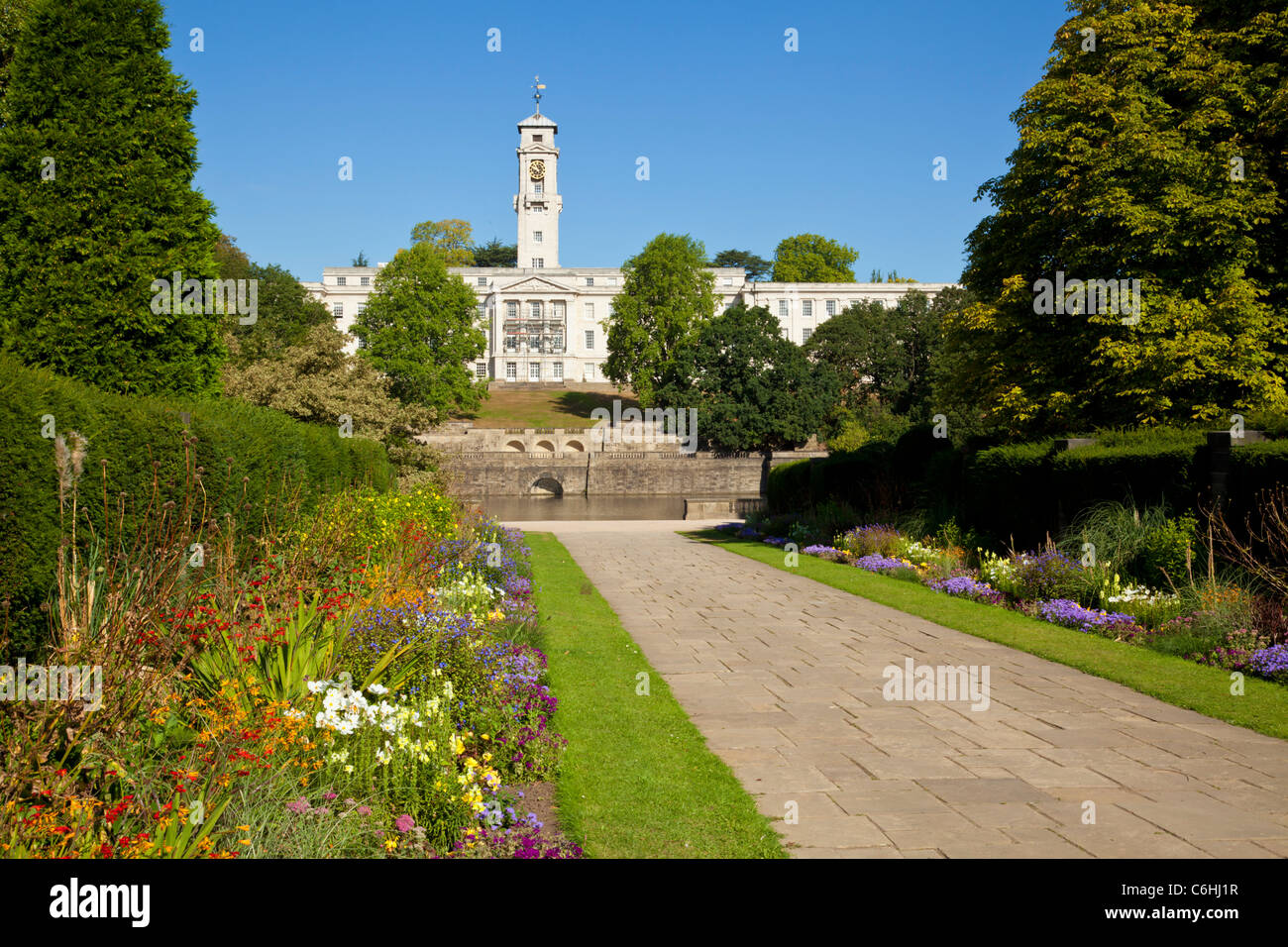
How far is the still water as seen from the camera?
1556 inches

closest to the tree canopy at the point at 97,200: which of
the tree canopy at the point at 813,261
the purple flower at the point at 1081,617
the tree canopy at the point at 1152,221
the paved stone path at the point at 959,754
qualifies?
the paved stone path at the point at 959,754

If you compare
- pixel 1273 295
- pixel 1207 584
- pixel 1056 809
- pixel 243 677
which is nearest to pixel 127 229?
pixel 243 677

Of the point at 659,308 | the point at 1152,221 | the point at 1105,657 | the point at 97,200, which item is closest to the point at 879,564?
the point at 1152,221

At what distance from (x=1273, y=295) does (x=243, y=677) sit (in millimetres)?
15347

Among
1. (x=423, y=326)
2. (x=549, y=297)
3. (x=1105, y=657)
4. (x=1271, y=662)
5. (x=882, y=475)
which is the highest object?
(x=549, y=297)

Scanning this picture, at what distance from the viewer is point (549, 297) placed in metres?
90.8

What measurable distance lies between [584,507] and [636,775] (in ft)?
143

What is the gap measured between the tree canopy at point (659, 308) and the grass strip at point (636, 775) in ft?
187

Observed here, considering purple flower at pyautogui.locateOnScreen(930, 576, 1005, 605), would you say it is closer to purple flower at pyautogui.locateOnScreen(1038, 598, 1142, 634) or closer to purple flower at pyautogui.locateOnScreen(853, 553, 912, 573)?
purple flower at pyautogui.locateOnScreen(1038, 598, 1142, 634)

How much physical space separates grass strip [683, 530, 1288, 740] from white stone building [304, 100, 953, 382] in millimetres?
79253

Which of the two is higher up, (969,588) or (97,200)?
(97,200)

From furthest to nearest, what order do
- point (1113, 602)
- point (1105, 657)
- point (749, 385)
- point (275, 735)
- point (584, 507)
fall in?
1. point (749, 385)
2. point (584, 507)
3. point (1113, 602)
4. point (1105, 657)
5. point (275, 735)

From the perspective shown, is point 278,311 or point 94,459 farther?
point 278,311

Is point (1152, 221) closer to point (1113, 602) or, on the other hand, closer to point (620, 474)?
point (1113, 602)
